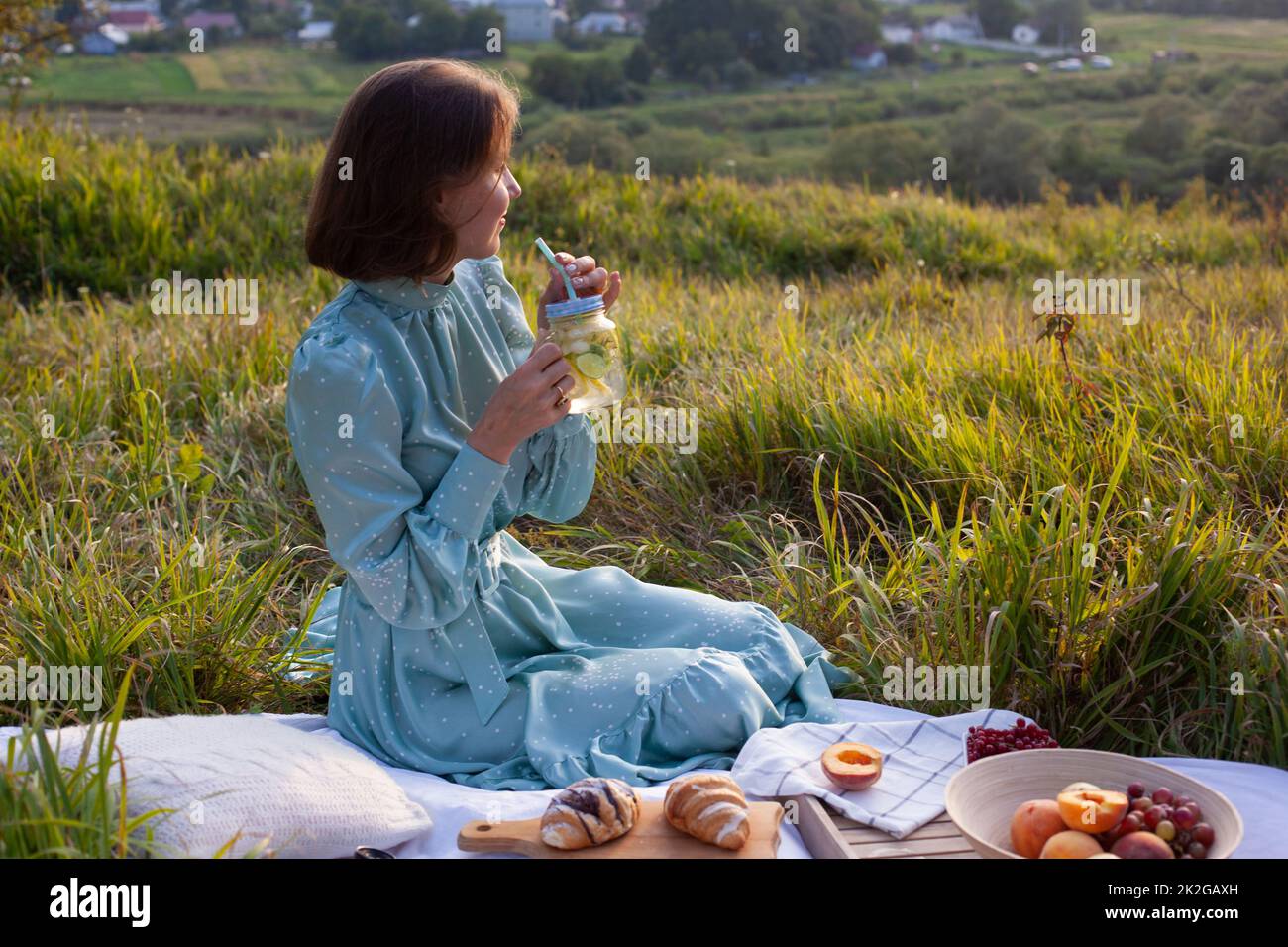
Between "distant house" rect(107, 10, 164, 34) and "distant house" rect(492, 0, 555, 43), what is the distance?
561 centimetres

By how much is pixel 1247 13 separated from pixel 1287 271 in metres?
24.8

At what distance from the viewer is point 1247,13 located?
27.0 m

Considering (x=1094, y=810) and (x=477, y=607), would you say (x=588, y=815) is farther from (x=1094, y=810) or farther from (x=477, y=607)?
(x=1094, y=810)

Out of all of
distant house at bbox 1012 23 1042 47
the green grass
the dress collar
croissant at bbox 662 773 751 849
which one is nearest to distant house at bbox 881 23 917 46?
distant house at bbox 1012 23 1042 47

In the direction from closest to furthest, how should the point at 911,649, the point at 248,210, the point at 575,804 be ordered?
1. the point at 575,804
2. the point at 911,649
3. the point at 248,210

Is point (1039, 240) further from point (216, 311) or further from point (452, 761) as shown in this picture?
point (452, 761)

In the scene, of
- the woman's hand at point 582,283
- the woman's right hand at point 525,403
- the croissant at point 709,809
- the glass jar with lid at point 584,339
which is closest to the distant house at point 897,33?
the woman's hand at point 582,283

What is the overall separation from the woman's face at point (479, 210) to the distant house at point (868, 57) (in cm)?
2800

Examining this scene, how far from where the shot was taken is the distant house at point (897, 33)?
2950 cm

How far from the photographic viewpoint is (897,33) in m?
30.2

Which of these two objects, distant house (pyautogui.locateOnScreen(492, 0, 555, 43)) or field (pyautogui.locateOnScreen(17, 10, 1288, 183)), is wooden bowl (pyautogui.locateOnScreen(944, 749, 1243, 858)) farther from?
distant house (pyautogui.locateOnScreen(492, 0, 555, 43))

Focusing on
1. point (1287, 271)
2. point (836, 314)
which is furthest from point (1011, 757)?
point (1287, 271)

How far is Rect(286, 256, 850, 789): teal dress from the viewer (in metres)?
2.42

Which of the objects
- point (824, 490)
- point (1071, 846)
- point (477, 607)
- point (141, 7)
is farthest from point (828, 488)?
point (141, 7)
